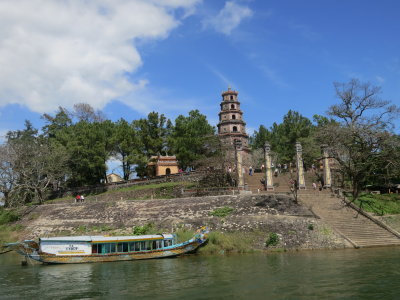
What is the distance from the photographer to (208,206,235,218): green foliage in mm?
29172

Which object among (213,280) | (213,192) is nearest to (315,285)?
(213,280)

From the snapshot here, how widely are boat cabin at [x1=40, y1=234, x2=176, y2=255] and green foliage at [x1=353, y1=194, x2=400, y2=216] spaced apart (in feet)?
55.6

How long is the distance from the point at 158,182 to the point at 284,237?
22345 millimetres

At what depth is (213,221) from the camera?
93.9 ft

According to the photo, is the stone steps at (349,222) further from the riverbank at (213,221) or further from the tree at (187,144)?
the tree at (187,144)

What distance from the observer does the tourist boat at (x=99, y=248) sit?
2388 centimetres

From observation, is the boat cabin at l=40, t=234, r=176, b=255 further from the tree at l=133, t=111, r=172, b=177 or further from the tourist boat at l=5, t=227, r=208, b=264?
the tree at l=133, t=111, r=172, b=177

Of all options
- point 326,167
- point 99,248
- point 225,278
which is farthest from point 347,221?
point 99,248

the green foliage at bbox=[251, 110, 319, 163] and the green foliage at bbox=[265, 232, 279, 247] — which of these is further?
the green foliage at bbox=[251, 110, 319, 163]

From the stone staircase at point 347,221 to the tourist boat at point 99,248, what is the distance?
1009 centimetres

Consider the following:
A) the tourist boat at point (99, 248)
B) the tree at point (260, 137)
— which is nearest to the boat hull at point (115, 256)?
the tourist boat at point (99, 248)

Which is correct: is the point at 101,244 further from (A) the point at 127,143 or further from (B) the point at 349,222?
(A) the point at 127,143

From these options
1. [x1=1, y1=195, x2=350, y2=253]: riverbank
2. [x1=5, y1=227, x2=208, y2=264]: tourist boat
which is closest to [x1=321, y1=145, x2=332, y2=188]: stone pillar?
[x1=1, y1=195, x2=350, y2=253]: riverbank

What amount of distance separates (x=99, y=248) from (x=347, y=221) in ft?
59.0
